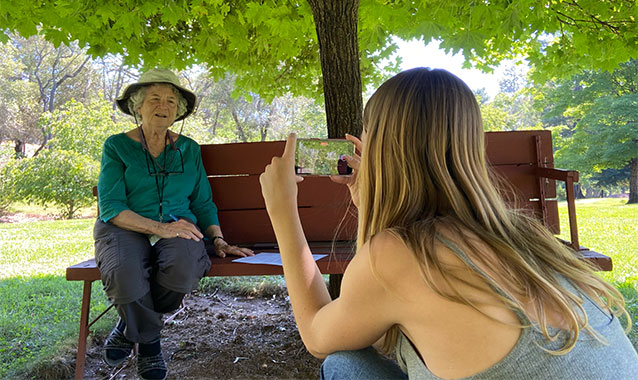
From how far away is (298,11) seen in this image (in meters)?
3.50

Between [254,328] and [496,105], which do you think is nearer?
[254,328]

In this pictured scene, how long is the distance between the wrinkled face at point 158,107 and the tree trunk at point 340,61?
0.97m

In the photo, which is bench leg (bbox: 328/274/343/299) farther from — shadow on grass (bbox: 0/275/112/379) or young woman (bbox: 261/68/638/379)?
young woman (bbox: 261/68/638/379)

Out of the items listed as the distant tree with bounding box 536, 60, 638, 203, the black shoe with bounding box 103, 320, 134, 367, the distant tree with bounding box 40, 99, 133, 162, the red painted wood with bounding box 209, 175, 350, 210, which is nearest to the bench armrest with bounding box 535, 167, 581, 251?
the red painted wood with bounding box 209, 175, 350, 210

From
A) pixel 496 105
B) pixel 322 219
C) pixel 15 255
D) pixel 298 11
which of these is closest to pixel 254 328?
pixel 322 219

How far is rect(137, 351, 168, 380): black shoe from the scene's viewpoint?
248 cm

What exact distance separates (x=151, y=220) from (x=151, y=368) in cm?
76

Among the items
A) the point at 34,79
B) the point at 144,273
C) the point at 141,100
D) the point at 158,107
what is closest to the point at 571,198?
the point at 144,273

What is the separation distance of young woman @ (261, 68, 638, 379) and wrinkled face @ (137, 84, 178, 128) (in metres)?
1.96

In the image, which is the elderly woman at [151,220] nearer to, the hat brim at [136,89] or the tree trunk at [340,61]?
the hat brim at [136,89]

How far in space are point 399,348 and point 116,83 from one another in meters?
27.4

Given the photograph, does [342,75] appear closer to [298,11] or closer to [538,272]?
[298,11]

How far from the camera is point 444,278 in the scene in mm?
996

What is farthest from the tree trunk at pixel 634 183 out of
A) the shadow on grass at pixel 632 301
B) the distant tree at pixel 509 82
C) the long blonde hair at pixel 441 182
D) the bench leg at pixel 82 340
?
the distant tree at pixel 509 82
